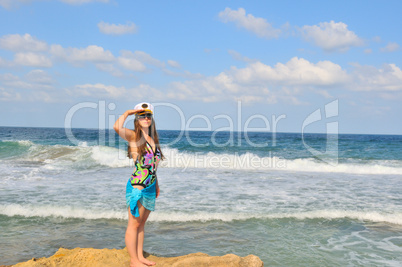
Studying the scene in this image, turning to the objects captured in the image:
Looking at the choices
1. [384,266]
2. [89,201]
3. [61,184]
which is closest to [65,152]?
[61,184]

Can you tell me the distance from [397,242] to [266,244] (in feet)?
7.64

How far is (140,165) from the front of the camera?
3736 mm

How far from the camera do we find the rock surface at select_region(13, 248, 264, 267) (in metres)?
3.61

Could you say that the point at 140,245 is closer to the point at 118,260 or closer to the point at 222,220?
the point at 118,260

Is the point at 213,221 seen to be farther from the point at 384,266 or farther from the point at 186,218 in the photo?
the point at 384,266

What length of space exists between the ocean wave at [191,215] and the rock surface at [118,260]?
9.10 feet

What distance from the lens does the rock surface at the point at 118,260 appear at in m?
3.61

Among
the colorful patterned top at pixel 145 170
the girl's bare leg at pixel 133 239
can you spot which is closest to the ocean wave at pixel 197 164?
the girl's bare leg at pixel 133 239

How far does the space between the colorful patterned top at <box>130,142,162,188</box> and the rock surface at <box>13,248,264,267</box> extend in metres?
0.96

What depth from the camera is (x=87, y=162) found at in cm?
1945

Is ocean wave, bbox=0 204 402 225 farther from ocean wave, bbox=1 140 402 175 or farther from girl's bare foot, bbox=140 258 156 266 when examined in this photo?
ocean wave, bbox=1 140 402 175

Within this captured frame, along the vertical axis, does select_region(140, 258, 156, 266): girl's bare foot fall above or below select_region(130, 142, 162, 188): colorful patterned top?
below

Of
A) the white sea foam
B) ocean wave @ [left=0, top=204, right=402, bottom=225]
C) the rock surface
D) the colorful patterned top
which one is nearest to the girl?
the colorful patterned top

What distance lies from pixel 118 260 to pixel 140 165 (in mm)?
1245
